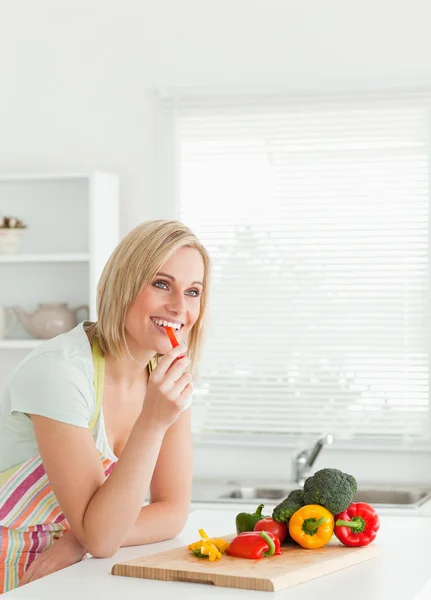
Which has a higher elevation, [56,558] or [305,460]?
[56,558]

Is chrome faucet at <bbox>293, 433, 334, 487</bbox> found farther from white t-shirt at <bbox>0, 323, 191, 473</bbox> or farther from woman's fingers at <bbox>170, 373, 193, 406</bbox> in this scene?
woman's fingers at <bbox>170, 373, 193, 406</bbox>

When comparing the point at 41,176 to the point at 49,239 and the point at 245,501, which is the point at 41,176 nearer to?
the point at 49,239

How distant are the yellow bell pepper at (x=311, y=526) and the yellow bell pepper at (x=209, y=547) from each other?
15 centimetres

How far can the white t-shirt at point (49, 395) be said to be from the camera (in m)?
1.97

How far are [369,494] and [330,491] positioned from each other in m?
1.93

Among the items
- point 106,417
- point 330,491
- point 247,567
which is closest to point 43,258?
point 106,417

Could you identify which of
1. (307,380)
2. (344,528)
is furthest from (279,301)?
(344,528)

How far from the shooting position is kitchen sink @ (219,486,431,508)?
3.79 metres

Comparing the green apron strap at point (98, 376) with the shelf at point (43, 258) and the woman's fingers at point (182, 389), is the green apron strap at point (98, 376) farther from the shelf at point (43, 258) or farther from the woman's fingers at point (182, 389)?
the shelf at point (43, 258)

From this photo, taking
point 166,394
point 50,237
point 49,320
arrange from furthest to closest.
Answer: point 50,237, point 49,320, point 166,394

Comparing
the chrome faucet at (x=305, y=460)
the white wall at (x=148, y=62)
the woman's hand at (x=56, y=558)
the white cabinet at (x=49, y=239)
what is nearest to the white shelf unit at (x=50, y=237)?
the white cabinet at (x=49, y=239)

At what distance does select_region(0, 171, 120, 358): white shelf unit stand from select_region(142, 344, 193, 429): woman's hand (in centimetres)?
211

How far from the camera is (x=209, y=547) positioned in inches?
72.3

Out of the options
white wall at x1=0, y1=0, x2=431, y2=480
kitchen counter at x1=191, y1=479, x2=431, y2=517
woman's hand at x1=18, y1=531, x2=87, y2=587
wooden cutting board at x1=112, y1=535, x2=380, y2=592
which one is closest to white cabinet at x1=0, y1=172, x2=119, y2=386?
white wall at x1=0, y1=0, x2=431, y2=480
